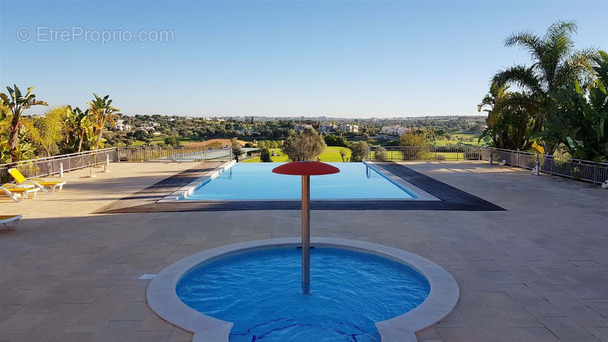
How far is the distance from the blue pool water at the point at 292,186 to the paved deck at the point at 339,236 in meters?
2.95

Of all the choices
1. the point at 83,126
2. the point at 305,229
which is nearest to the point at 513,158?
the point at 305,229

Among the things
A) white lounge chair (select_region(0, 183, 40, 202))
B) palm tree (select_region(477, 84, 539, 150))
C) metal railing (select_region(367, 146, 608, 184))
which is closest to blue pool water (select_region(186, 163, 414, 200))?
white lounge chair (select_region(0, 183, 40, 202))

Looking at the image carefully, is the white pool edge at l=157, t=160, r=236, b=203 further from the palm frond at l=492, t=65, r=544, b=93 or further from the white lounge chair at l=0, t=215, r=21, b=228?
the palm frond at l=492, t=65, r=544, b=93

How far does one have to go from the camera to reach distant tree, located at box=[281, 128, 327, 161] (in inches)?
1464

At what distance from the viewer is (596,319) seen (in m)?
4.22

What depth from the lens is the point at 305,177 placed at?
207 inches

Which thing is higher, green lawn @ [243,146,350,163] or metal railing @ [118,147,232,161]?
metal railing @ [118,147,232,161]

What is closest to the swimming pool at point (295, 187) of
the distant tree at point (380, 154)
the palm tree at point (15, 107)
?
the distant tree at point (380, 154)

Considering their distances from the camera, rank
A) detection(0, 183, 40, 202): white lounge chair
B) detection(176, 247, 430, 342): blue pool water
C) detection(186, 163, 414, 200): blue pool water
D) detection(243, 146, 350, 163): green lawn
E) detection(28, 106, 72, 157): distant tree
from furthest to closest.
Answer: detection(243, 146, 350, 163): green lawn, detection(28, 106, 72, 157): distant tree, detection(186, 163, 414, 200): blue pool water, detection(0, 183, 40, 202): white lounge chair, detection(176, 247, 430, 342): blue pool water

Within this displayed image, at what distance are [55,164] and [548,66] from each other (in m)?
22.8

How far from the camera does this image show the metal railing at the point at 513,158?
14469 millimetres

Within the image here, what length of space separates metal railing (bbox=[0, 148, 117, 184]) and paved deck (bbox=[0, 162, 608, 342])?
325 cm

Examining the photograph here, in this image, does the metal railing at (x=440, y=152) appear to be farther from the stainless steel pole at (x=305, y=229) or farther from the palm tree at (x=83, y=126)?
the stainless steel pole at (x=305, y=229)

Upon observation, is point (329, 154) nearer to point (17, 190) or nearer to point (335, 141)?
point (335, 141)
